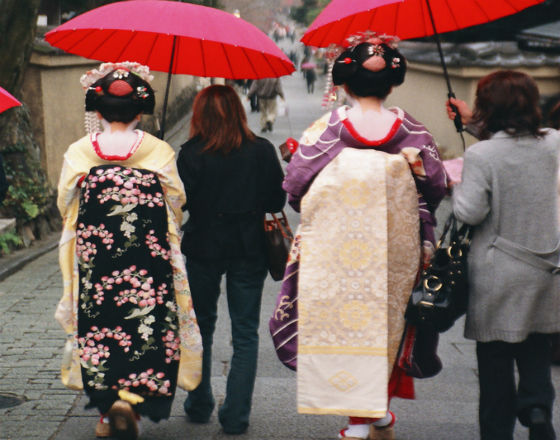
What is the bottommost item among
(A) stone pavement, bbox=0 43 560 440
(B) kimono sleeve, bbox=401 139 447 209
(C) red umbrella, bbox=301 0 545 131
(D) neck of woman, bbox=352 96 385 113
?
(A) stone pavement, bbox=0 43 560 440

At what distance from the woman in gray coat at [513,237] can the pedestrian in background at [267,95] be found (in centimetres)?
1594

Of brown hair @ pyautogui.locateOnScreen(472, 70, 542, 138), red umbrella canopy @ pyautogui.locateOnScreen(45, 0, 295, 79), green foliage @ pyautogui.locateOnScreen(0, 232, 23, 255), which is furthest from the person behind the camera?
green foliage @ pyautogui.locateOnScreen(0, 232, 23, 255)

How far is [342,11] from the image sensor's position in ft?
13.0

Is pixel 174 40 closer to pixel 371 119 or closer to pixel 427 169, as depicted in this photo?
pixel 371 119

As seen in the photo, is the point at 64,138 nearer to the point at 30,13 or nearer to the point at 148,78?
the point at 30,13

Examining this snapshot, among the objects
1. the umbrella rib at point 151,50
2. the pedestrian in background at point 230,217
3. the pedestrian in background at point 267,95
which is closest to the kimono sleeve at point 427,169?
the pedestrian in background at point 230,217

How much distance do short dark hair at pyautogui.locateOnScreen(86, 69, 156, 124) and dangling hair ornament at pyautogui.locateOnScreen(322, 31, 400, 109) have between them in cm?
87

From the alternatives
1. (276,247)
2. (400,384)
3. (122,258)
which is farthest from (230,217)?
(400,384)

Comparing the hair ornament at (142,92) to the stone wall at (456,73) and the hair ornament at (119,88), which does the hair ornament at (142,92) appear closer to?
the hair ornament at (119,88)

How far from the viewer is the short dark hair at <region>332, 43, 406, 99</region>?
376 centimetres

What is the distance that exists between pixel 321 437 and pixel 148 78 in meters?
1.93

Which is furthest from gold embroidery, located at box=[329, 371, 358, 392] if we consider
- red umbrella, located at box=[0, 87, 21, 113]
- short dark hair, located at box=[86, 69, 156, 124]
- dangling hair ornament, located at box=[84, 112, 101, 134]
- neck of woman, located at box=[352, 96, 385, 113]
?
red umbrella, located at box=[0, 87, 21, 113]

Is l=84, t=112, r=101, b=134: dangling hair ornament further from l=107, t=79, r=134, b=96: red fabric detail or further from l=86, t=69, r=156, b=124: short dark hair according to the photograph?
l=107, t=79, r=134, b=96: red fabric detail

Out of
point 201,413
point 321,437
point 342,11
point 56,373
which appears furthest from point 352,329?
point 56,373
